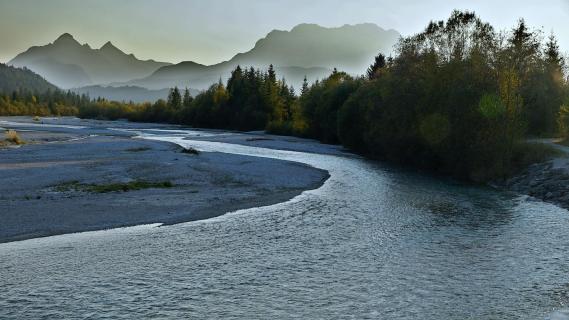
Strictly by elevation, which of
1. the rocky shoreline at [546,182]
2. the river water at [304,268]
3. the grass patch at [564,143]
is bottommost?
the river water at [304,268]

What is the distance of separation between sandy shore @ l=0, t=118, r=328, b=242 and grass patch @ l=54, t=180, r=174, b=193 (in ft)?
0.70

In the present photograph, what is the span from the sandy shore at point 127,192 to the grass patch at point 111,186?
21cm

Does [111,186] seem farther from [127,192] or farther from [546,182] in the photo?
[546,182]

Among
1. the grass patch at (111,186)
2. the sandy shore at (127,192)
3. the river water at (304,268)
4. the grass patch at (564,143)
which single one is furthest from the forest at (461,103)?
the grass patch at (111,186)

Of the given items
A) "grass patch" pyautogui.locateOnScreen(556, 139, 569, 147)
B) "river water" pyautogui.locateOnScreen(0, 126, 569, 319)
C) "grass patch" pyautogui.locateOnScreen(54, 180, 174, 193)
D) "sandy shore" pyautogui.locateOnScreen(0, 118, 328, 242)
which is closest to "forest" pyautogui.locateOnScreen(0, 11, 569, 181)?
"grass patch" pyautogui.locateOnScreen(556, 139, 569, 147)

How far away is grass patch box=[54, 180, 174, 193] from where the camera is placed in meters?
32.9

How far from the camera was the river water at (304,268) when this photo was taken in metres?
14.1

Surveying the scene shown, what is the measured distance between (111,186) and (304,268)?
69.5 feet

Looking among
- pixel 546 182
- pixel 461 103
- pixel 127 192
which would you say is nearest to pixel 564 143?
pixel 461 103

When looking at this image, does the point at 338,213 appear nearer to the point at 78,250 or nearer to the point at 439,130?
the point at 78,250

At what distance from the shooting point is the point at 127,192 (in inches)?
1287

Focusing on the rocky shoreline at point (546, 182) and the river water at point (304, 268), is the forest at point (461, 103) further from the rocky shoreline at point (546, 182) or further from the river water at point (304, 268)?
the river water at point (304, 268)

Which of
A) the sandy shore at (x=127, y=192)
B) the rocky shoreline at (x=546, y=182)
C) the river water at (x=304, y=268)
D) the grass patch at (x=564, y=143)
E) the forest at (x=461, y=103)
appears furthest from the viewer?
the grass patch at (x=564, y=143)

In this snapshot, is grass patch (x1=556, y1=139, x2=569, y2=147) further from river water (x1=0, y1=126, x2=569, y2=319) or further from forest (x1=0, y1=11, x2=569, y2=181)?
river water (x1=0, y1=126, x2=569, y2=319)
